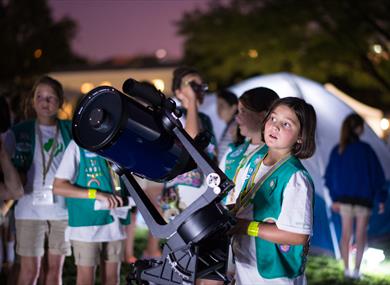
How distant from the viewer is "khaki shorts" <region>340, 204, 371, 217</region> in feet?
23.5

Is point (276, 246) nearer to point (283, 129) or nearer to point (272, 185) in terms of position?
point (272, 185)

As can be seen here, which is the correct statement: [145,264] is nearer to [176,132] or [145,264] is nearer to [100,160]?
[176,132]

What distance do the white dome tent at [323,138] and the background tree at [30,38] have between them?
29.7 m

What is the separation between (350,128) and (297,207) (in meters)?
4.55

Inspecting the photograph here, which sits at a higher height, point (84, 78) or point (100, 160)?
point (84, 78)

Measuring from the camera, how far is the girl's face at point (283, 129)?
2863 millimetres

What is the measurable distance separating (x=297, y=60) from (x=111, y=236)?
50.2 ft

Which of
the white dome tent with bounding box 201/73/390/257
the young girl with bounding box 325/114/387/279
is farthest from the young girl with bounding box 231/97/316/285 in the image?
the white dome tent with bounding box 201/73/390/257

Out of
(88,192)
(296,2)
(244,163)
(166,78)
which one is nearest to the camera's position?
(244,163)

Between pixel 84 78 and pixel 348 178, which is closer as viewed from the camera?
pixel 348 178

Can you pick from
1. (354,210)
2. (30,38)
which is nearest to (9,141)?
(354,210)

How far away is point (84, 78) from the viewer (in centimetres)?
5234

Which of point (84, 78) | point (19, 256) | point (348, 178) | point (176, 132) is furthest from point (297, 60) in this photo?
point (84, 78)

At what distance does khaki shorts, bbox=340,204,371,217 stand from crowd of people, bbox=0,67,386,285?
3.25 m
